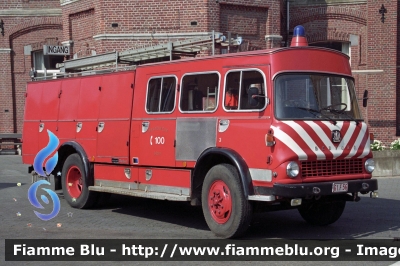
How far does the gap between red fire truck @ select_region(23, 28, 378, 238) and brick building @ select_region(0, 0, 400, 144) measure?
943 centimetres

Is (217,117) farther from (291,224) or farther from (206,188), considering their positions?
(291,224)

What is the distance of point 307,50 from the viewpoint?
9.02 metres

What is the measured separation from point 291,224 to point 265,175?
2211mm

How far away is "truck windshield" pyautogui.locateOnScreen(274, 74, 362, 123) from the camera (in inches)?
340

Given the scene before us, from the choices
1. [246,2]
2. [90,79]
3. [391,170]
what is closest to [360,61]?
[246,2]

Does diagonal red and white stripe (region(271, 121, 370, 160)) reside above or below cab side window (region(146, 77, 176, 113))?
below

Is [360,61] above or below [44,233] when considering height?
above

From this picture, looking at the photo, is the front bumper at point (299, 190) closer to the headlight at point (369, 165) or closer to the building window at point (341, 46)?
the headlight at point (369, 165)

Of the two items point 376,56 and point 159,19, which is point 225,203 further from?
point 376,56

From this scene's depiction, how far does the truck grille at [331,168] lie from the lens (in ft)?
28.1

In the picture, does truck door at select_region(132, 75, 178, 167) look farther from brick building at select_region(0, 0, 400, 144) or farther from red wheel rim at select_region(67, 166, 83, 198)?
brick building at select_region(0, 0, 400, 144)

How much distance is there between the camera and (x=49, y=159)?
41.1ft

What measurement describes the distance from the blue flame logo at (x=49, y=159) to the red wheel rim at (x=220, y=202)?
4114mm

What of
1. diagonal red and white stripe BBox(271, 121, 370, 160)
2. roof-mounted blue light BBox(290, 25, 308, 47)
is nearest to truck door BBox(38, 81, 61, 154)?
roof-mounted blue light BBox(290, 25, 308, 47)
